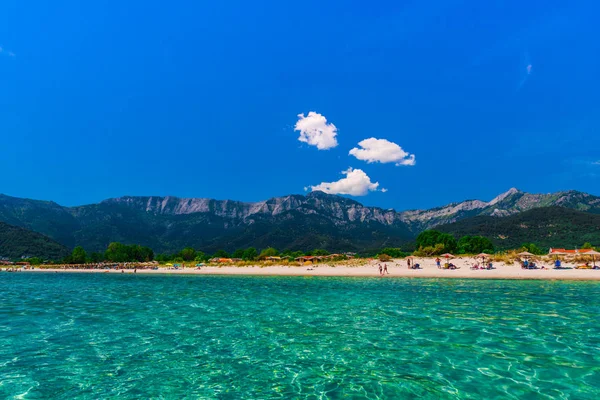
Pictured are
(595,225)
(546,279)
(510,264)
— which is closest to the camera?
(546,279)

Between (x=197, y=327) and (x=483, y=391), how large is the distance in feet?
42.9

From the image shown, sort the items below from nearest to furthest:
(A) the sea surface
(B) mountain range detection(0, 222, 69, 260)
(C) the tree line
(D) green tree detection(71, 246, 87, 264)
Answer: (A) the sea surface
(C) the tree line
(D) green tree detection(71, 246, 87, 264)
(B) mountain range detection(0, 222, 69, 260)

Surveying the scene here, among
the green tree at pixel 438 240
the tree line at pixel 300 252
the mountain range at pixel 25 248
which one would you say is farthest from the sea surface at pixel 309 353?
the mountain range at pixel 25 248

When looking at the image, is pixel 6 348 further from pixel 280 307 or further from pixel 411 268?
pixel 411 268

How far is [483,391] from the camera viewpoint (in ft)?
28.8

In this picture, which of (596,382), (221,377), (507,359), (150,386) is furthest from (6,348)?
(596,382)

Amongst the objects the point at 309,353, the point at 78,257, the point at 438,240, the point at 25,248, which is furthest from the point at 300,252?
the point at 25,248

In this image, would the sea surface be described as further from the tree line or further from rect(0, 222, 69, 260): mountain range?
rect(0, 222, 69, 260): mountain range

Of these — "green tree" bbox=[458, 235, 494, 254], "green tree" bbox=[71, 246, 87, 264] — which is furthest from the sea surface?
"green tree" bbox=[71, 246, 87, 264]

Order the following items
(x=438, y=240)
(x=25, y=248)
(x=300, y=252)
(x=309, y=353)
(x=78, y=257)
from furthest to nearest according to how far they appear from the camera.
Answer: (x=25, y=248)
(x=78, y=257)
(x=300, y=252)
(x=438, y=240)
(x=309, y=353)

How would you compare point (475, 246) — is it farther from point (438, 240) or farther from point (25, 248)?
point (25, 248)

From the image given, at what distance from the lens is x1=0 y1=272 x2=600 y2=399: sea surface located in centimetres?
904

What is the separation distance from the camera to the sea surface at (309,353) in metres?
9.04

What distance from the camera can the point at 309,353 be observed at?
12250 millimetres
